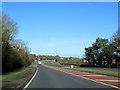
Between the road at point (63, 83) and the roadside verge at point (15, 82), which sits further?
the road at point (63, 83)

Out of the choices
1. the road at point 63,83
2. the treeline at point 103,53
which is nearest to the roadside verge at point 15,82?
the road at point 63,83

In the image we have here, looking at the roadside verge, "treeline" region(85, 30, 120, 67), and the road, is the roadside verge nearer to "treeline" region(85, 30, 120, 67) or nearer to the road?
the road

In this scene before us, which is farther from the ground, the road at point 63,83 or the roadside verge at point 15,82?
the roadside verge at point 15,82

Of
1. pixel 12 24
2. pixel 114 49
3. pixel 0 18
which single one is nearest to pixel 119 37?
pixel 114 49

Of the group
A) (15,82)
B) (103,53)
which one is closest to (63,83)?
(15,82)

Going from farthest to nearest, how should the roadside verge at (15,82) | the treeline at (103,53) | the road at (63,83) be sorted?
the treeline at (103,53), the road at (63,83), the roadside verge at (15,82)

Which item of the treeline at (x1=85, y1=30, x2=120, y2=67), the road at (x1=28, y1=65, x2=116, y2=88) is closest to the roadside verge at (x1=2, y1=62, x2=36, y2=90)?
the road at (x1=28, y1=65, x2=116, y2=88)

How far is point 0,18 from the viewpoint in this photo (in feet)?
119

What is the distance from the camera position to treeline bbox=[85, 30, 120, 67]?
81.2 meters

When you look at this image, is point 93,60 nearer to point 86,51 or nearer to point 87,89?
point 86,51

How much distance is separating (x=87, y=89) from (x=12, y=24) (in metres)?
31.3

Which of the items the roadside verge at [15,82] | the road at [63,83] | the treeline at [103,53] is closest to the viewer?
the roadside verge at [15,82]

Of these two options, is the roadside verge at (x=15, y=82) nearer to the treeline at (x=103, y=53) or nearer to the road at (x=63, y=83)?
the road at (x=63, y=83)

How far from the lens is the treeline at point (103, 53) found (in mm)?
81250
